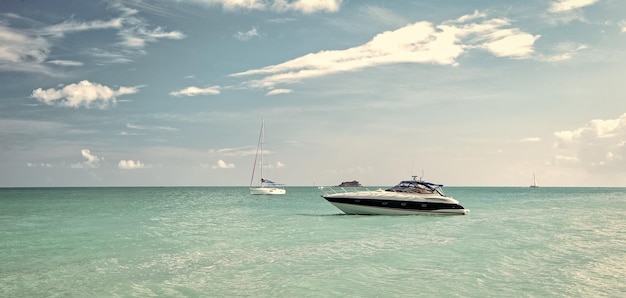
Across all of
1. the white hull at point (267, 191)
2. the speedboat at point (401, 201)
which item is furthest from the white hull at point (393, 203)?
the white hull at point (267, 191)

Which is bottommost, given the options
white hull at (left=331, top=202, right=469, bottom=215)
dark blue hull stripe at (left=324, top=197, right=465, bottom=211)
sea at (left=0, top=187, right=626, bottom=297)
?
sea at (left=0, top=187, right=626, bottom=297)

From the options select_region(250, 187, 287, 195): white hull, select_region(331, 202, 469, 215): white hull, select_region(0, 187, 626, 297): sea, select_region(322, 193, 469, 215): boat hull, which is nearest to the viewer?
select_region(0, 187, 626, 297): sea

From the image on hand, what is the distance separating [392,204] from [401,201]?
841mm

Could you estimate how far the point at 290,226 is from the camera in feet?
117

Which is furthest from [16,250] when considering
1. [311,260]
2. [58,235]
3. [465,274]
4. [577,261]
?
[577,261]

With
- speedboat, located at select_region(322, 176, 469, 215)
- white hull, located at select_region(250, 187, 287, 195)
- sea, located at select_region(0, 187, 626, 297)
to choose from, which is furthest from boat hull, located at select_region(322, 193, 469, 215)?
white hull, located at select_region(250, 187, 287, 195)

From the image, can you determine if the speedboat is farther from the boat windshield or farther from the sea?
the sea

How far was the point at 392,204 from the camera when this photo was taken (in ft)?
134

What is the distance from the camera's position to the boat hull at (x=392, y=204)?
40781 millimetres

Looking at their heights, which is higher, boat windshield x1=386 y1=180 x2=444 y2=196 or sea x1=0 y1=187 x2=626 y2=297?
boat windshield x1=386 y1=180 x2=444 y2=196

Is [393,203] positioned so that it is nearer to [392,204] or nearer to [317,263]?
[392,204]

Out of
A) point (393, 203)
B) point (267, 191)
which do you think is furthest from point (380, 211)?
point (267, 191)

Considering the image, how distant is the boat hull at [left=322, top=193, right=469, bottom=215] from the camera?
1606 inches

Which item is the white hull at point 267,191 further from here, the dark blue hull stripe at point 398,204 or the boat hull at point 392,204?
the dark blue hull stripe at point 398,204
